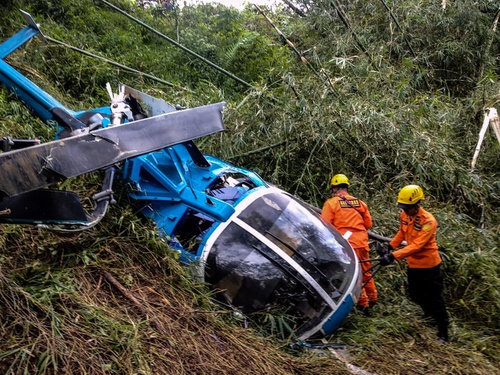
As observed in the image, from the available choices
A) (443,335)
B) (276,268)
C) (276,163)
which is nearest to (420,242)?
(443,335)

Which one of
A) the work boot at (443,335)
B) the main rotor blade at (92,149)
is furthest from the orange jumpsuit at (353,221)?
the main rotor blade at (92,149)

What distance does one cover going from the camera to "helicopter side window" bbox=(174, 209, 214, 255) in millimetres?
4332

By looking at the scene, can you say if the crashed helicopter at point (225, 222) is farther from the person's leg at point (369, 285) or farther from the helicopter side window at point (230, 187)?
the person's leg at point (369, 285)

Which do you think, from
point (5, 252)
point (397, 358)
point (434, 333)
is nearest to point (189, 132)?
point (5, 252)

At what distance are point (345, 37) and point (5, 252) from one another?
756cm

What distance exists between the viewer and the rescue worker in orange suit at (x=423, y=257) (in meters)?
4.95

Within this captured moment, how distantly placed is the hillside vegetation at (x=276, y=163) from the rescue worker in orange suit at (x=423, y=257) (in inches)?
7.1

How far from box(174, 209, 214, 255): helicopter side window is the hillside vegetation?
226 millimetres

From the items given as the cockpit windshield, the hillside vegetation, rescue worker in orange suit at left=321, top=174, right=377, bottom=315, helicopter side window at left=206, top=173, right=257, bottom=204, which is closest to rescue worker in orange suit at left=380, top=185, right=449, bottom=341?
the hillside vegetation

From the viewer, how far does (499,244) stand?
6.25 metres

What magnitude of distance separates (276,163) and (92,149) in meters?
3.99

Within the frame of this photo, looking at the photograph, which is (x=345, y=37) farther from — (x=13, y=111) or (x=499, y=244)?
(x=13, y=111)

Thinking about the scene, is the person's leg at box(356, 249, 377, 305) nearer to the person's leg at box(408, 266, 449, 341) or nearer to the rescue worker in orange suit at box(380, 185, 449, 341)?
the rescue worker in orange suit at box(380, 185, 449, 341)

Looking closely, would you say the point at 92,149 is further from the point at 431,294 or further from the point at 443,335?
the point at 443,335
